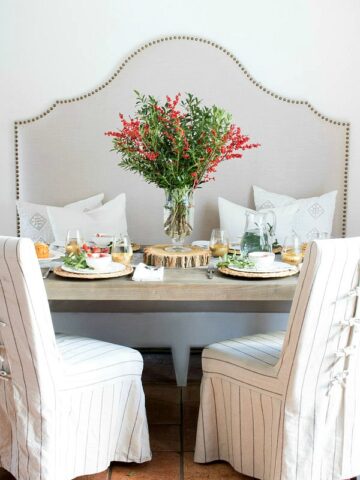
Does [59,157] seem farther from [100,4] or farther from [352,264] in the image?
[352,264]

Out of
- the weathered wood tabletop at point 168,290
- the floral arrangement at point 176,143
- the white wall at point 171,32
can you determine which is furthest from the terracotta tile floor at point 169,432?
the white wall at point 171,32

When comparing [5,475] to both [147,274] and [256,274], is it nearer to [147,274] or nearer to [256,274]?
[147,274]

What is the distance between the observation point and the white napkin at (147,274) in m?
2.12

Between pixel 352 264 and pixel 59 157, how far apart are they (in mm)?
2172

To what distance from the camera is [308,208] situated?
11.2ft

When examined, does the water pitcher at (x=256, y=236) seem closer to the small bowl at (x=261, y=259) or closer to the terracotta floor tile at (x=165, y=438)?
the small bowl at (x=261, y=259)

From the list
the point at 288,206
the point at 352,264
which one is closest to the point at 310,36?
the point at 288,206

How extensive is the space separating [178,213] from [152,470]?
3.06 ft

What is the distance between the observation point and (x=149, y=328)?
2961 mm

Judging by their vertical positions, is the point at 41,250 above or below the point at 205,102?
below

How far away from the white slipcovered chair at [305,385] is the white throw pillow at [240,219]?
1281 mm

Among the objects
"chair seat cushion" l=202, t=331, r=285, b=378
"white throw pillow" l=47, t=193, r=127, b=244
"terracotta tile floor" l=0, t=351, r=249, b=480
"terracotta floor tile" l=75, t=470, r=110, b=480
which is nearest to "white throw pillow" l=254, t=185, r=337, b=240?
"white throw pillow" l=47, t=193, r=127, b=244

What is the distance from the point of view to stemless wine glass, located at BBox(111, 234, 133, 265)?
2285mm

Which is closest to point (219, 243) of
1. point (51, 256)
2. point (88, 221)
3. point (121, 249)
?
point (121, 249)
